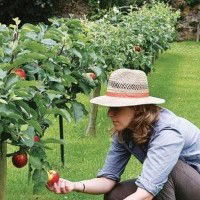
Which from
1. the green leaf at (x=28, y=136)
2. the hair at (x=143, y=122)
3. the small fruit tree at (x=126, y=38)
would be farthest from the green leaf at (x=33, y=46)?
the small fruit tree at (x=126, y=38)

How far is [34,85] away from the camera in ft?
10.4

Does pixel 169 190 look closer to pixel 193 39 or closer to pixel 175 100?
pixel 175 100

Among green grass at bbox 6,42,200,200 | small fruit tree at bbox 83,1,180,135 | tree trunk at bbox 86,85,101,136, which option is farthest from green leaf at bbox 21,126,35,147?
tree trunk at bbox 86,85,101,136

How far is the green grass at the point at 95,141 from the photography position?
6.01 m

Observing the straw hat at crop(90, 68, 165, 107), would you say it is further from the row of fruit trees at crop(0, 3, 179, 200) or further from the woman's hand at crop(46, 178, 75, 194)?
the woman's hand at crop(46, 178, 75, 194)

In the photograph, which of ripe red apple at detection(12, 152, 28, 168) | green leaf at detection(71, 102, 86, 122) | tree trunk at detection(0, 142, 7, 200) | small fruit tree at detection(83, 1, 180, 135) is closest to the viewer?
ripe red apple at detection(12, 152, 28, 168)

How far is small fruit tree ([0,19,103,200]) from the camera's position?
10.2ft

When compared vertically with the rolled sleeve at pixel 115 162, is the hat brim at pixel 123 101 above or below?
above

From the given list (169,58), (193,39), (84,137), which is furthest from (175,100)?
(193,39)

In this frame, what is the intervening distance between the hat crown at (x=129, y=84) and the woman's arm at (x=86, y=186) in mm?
562

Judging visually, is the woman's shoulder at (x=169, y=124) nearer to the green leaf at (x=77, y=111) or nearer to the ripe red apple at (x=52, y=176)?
the ripe red apple at (x=52, y=176)

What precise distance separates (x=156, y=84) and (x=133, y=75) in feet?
32.8

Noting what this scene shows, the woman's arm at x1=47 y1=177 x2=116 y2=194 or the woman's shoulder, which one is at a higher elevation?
the woman's shoulder

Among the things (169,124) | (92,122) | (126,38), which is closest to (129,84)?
(169,124)
